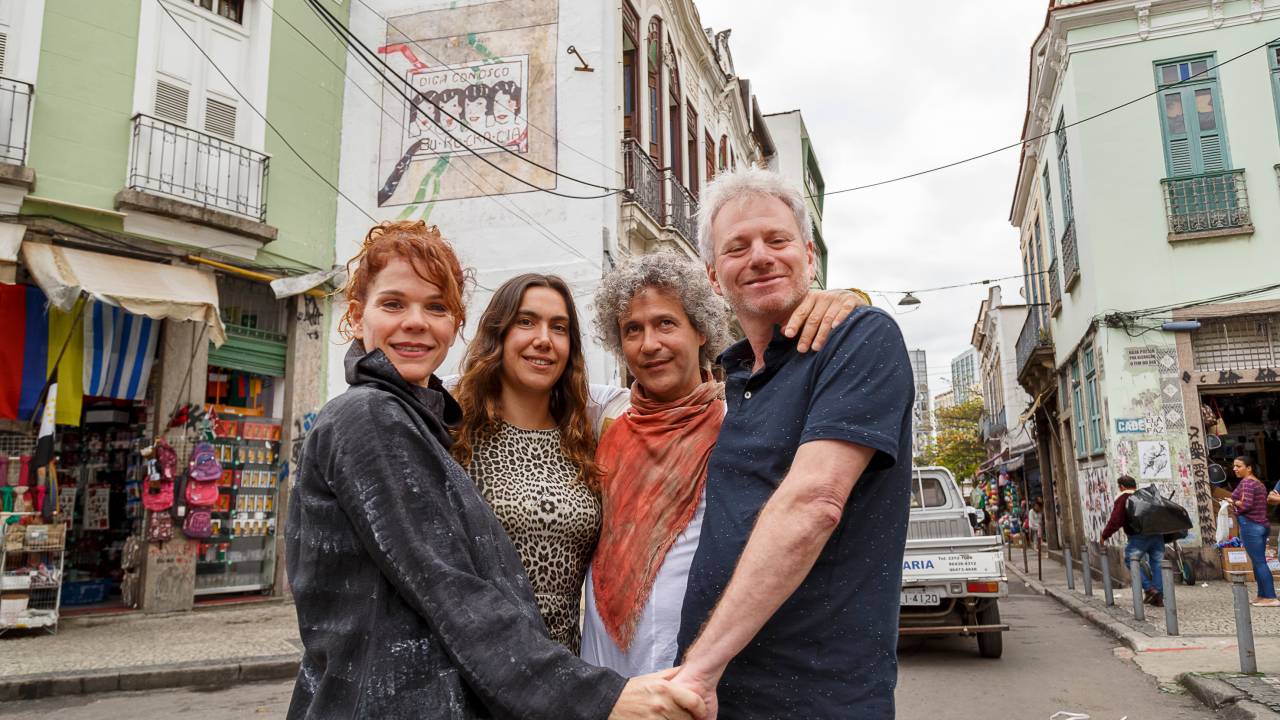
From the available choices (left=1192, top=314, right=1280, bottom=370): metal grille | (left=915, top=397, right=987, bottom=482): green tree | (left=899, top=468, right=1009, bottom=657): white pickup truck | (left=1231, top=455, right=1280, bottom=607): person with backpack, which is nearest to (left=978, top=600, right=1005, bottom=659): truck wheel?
(left=899, top=468, right=1009, bottom=657): white pickup truck

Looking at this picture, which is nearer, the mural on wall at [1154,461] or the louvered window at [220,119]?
the louvered window at [220,119]

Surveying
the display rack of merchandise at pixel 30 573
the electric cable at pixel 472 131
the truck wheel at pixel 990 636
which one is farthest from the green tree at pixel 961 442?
the display rack of merchandise at pixel 30 573

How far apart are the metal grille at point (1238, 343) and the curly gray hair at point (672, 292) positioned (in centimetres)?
1364

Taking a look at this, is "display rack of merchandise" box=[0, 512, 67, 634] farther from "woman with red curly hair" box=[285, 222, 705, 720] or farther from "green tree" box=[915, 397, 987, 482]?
"green tree" box=[915, 397, 987, 482]

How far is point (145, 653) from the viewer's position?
7805 millimetres

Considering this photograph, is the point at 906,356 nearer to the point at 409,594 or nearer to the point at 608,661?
the point at 409,594

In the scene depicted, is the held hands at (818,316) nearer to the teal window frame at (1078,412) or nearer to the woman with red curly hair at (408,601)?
the woman with red curly hair at (408,601)

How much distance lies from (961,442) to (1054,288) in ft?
97.5

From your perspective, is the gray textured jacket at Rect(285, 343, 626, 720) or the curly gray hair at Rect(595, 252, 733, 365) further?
the curly gray hair at Rect(595, 252, 733, 365)

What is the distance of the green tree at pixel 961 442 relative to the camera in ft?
153

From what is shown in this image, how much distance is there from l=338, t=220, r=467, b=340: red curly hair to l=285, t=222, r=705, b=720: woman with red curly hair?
0.38 meters

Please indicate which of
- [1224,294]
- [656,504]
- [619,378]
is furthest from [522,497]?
[1224,294]

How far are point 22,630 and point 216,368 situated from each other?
3.81 m

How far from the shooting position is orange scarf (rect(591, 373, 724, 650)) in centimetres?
235
